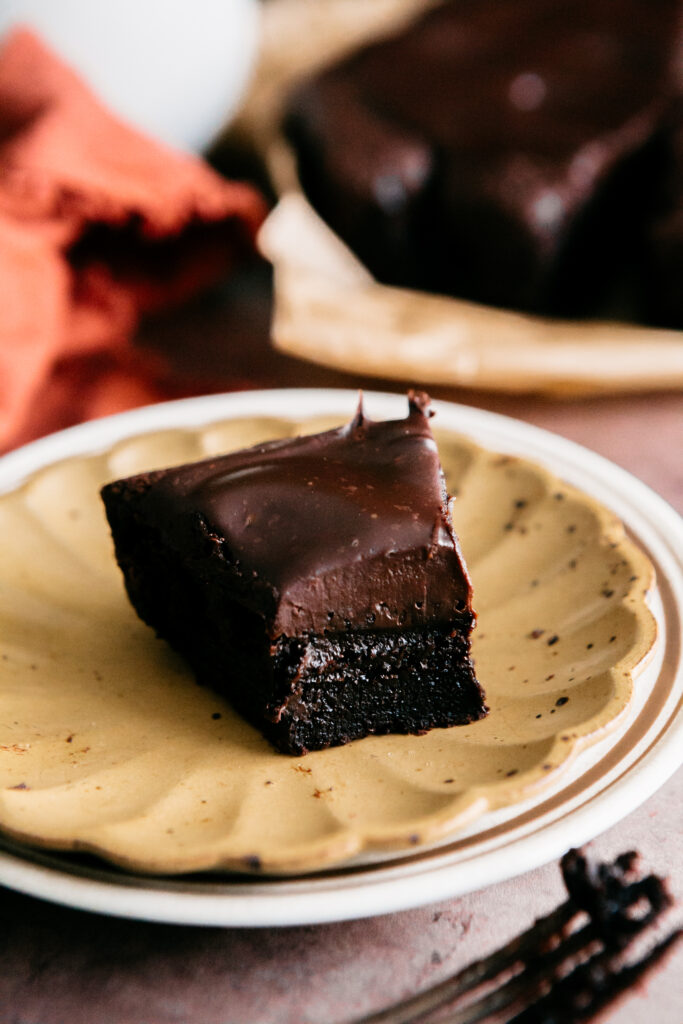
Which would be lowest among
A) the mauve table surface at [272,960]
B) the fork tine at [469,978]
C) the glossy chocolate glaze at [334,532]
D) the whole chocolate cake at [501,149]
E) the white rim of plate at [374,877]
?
the mauve table surface at [272,960]

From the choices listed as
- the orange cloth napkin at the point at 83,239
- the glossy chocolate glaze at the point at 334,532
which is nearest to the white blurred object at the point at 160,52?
the orange cloth napkin at the point at 83,239

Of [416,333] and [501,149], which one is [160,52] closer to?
[501,149]

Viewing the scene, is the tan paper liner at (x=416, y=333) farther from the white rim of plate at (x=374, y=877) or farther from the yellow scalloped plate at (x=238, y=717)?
the white rim of plate at (x=374, y=877)

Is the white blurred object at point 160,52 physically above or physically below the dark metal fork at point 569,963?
above

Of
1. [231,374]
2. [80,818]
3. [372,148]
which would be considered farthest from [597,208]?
[80,818]

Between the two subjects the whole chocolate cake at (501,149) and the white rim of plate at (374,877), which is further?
the whole chocolate cake at (501,149)

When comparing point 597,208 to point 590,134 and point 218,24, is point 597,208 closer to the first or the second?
point 590,134

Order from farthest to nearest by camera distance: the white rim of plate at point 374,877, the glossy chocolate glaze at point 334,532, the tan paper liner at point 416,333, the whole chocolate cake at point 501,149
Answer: the whole chocolate cake at point 501,149 < the tan paper liner at point 416,333 < the glossy chocolate glaze at point 334,532 < the white rim of plate at point 374,877

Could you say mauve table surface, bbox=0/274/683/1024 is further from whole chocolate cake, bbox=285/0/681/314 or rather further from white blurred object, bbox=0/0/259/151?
white blurred object, bbox=0/0/259/151

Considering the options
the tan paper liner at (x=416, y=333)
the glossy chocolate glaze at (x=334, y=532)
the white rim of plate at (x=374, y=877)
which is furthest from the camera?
the tan paper liner at (x=416, y=333)
